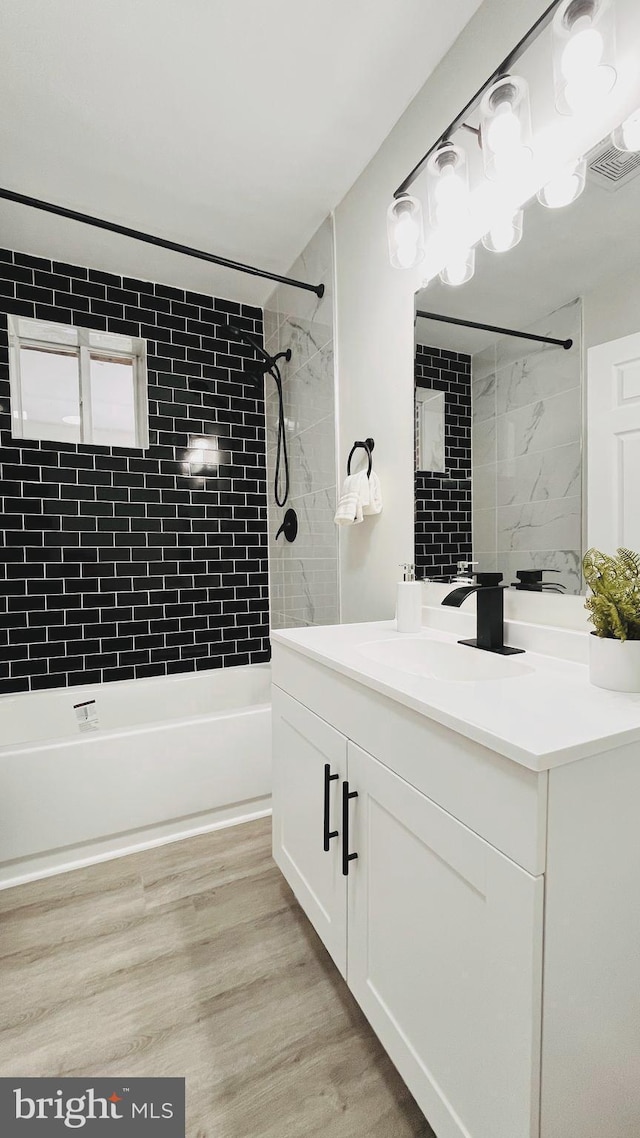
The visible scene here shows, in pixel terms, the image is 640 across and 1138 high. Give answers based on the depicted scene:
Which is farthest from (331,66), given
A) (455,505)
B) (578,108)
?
(455,505)

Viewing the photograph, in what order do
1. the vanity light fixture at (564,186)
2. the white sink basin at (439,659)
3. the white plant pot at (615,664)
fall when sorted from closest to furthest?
the white plant pot at (615,664) < the vanity light fixture at (564,186) < the white sink basin at (439,659)

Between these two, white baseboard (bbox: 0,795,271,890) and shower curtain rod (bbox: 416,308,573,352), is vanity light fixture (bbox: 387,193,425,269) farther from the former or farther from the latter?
white baseboard (bbox: 0,795,271,890)

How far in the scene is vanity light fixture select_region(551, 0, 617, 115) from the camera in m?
1.03

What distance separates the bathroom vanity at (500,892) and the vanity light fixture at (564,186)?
3.49ft

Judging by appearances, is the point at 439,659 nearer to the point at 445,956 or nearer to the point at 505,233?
the point at 445,956

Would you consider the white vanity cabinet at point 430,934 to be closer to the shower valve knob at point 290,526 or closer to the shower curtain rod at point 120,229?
the shower valve knob at point 290,526

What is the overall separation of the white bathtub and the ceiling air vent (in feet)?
6.63

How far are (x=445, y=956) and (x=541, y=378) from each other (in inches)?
48.5

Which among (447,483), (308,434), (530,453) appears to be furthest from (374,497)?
(308,434)

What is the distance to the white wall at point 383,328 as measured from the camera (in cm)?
152

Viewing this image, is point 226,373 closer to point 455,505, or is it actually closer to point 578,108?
point 455,505

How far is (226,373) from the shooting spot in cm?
301

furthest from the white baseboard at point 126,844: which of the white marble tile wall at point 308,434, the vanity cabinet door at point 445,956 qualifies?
the vanity cabinet door at point 445,956

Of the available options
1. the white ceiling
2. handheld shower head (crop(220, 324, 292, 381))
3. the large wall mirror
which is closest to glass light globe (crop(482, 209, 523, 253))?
the large wall mirror
